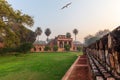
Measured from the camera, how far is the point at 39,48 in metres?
108

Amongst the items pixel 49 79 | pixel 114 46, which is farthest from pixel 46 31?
pixel 114 46

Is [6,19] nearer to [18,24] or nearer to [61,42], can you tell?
[18,24]

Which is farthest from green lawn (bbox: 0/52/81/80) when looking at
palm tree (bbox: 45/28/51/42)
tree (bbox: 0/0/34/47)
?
palm tree (bbox: 45/28/51/42)

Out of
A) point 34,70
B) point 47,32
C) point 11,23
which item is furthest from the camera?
point 47,32

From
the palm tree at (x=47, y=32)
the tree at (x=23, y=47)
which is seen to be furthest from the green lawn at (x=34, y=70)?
the palm tree at (x=47, y=32)

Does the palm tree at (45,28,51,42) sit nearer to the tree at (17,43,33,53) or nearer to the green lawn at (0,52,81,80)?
the tree at (17,43,33,53)

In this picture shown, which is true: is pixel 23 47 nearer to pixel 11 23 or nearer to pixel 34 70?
pixel 11 23

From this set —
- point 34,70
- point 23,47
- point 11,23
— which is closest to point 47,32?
point 23,47

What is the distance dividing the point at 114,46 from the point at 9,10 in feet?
142

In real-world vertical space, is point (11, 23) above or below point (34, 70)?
above

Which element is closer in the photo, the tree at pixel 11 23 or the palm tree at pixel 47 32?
the tree at pixel 11 23

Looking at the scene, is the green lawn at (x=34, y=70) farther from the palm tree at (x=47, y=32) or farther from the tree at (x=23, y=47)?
the palm tree at (x=47, y=32)

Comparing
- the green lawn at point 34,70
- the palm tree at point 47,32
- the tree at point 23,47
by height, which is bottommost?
the green lawn at point 34,70

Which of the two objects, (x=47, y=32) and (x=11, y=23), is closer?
(x=11, y=23)
